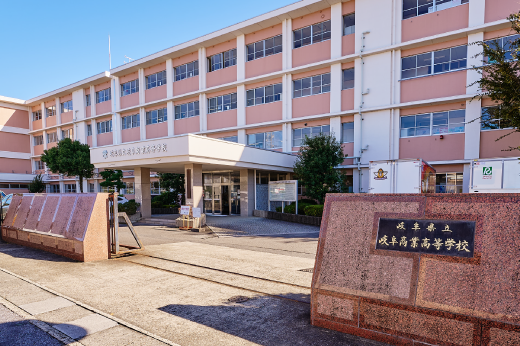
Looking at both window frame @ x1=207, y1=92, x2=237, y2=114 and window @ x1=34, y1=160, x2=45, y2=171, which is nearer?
window frame @ x1=207, y1=92, x2=237, y2=114

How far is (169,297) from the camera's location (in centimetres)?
580

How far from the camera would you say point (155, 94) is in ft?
100

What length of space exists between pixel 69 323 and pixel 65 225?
575 centimetres

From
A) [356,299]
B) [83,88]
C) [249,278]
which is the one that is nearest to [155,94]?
[83,88]

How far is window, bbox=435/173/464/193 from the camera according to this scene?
60.4ft

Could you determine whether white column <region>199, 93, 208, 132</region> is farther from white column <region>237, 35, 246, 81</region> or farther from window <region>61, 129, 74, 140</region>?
window <region>61, 129, 74, 140</region>

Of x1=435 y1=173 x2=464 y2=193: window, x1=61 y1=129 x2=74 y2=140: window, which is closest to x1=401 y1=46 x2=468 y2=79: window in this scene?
x1=435 y1=173 x2=464 y2=193: window

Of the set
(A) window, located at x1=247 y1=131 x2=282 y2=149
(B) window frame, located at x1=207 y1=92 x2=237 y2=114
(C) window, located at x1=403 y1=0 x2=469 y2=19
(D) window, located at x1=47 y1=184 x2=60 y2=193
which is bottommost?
(D) window, located at x1=47 y1=184 x2=60 y2=193

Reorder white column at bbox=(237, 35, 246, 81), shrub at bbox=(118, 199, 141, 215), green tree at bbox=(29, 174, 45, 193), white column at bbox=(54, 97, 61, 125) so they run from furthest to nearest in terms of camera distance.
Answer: green tree at bbox=(29, 174, 45, 193)
white column at bbox=(54, 97, 61, 125)
white column at bbox=(237, 35, 246, 81)
shrub at bbox=(118, 199, 141, 215)

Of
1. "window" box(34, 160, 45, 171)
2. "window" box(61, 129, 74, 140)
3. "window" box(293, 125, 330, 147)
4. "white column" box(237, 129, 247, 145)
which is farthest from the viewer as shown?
"window" box(34, 160, 45, 171)

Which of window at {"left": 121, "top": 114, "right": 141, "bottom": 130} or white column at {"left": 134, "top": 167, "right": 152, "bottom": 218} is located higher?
window at {"left": 121, "top": 114, "right": 141, "bottom": 130}

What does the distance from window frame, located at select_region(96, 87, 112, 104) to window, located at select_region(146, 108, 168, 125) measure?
23.0ft

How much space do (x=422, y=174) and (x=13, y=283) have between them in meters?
15.2

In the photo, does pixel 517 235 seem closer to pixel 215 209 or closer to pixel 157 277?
pixel 157 277
